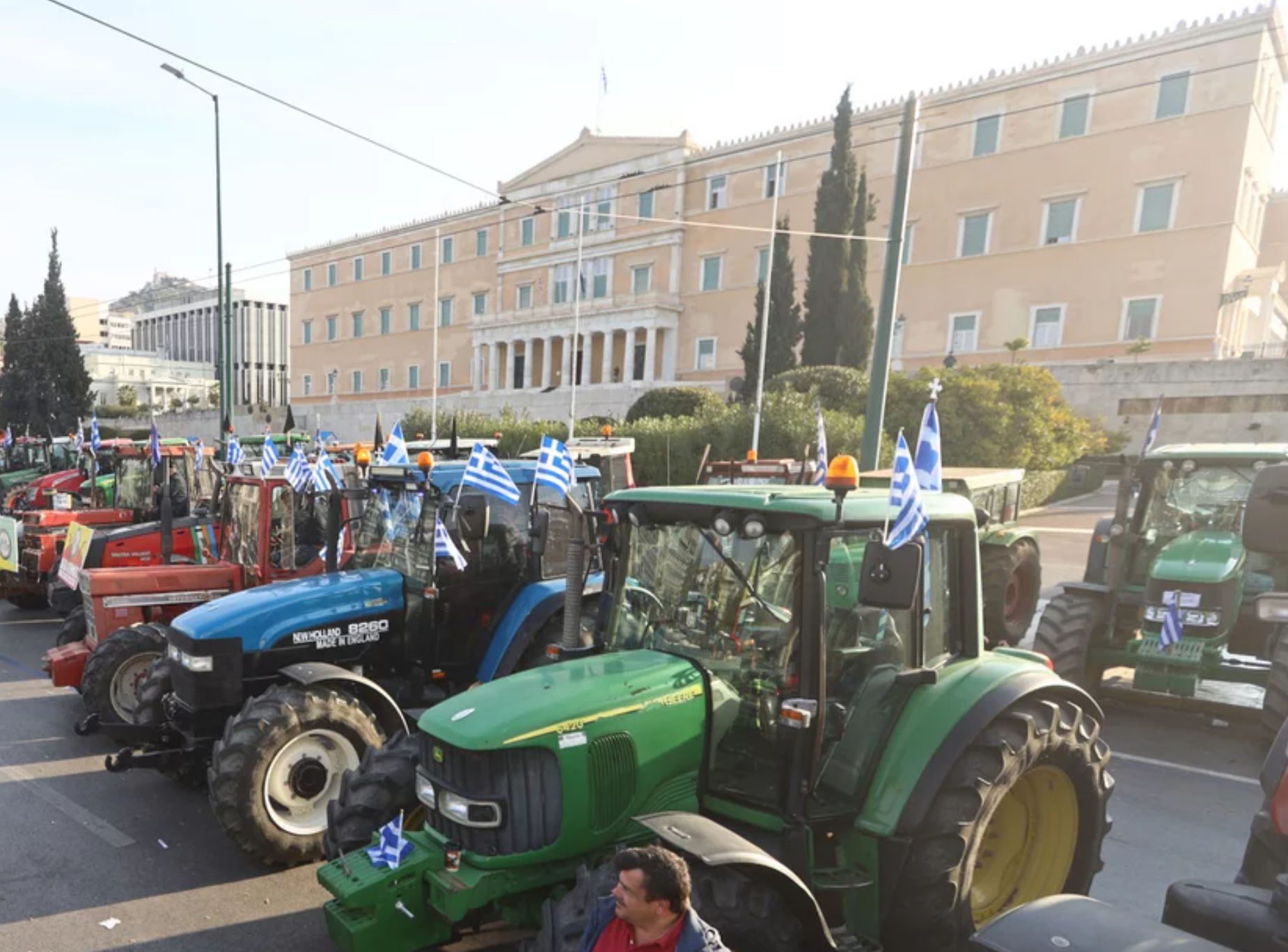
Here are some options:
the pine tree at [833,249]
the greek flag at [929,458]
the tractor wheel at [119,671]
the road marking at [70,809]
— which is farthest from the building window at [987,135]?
the road marking at [70,809]

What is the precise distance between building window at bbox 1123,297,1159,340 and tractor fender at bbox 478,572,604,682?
110ft

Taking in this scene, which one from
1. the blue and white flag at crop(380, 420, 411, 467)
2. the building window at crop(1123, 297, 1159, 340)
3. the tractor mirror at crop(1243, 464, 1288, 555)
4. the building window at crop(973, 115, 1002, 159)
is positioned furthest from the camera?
the building window at crop(973, 115, 1002, 159)

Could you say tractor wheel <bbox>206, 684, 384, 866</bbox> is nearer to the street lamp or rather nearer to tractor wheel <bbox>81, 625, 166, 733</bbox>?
tractor wheel <bbox>81, 625, 166, 733</bbox>

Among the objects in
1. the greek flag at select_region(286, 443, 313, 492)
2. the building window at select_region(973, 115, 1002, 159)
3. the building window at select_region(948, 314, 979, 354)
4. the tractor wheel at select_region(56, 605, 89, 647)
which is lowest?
the tractor wheel at select_region(56, 605, 89, 647)

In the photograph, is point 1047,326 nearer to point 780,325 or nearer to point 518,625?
point 780,325

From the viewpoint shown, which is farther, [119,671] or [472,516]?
[119,671]

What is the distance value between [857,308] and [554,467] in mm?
29129

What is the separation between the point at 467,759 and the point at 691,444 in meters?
17.8

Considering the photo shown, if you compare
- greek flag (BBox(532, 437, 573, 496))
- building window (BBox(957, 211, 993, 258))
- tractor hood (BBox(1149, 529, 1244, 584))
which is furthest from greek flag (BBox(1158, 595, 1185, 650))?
building window (BBox(957, 211, 993, 258))

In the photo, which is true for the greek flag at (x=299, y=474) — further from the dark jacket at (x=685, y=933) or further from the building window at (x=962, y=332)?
the building window at (x=962, y=332)

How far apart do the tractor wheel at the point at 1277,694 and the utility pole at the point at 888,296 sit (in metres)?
3.56

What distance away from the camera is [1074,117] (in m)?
33.2

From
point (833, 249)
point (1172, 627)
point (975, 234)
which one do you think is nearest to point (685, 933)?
point (1172, 627)

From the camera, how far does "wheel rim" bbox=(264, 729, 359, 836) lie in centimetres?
445
